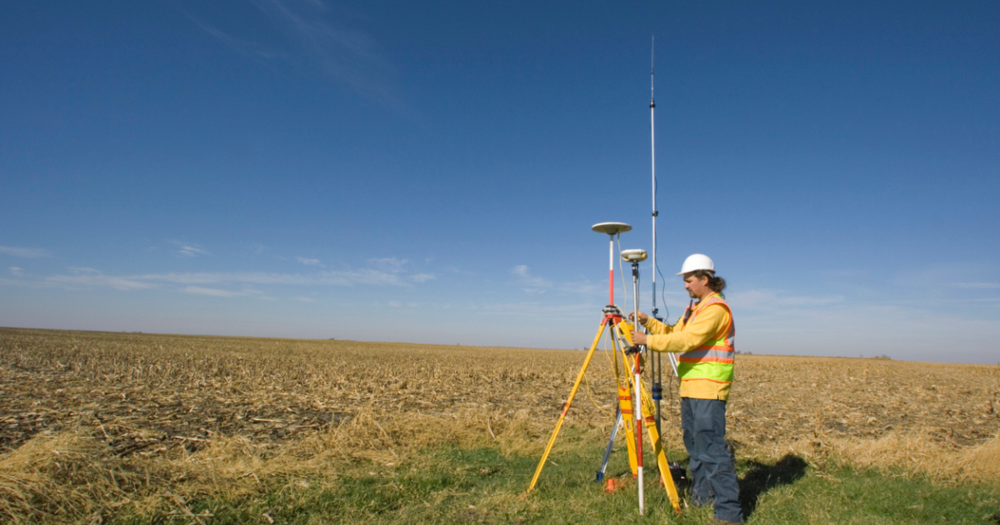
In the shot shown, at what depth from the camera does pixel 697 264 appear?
4809 mm

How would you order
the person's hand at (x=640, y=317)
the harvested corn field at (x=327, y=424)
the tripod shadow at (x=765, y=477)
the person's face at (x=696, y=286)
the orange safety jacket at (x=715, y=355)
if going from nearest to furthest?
1. the orange safety jacket at (x=715, y=355)
2. the harvested corn field at (x=327, y=424)
3. the person's face at (x=696, y=286)
4. the person's hand at (x=640, y=317)
5. the tripod shadow at (x=765, y=477)

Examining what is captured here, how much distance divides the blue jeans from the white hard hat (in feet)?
4.10

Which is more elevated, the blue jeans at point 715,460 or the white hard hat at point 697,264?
the white hard hat at point 697,264

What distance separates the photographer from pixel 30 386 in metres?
13.0

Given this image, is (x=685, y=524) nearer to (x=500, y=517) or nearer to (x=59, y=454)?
(x=500, y=517)

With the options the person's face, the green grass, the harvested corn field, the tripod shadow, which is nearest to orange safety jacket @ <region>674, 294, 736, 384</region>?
the person's face

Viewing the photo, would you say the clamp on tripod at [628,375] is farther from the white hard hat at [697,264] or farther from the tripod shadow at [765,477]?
the tripod shadow at [765,477]

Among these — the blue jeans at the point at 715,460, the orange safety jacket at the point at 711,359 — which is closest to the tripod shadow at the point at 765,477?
the blue jeans at the point at 715,460

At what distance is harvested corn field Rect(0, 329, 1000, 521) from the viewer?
460 cm

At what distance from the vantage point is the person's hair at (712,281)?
479cm

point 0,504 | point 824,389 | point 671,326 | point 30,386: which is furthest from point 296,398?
point 824,389

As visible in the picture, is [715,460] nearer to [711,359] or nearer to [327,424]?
[711,359]

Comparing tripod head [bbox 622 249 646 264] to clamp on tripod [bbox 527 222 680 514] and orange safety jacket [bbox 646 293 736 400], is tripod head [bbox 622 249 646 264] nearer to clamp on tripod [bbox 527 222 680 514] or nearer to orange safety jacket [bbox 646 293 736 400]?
clamp on tripod [bbox 527 222 680 514]

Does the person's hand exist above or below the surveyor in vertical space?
above
